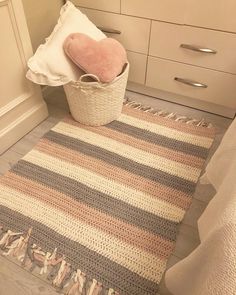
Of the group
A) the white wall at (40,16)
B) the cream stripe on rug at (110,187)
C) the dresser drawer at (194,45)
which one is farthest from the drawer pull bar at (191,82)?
the white wall at (40,16)

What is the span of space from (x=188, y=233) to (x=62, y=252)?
0.49 meters

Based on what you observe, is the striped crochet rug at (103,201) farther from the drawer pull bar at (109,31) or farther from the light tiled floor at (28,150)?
the drawer pull bar at (109,31)

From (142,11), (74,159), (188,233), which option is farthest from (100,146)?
(142,11)

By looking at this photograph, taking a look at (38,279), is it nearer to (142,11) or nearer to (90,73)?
(90,73)

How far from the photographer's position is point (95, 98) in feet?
4.33

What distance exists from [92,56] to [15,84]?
0.41 metres

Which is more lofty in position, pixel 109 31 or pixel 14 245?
pixel 109 31

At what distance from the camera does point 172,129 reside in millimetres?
1488

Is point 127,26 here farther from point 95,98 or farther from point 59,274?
point 59,274

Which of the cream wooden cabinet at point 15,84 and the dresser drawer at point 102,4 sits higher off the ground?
the dresser drawer at point 102,4

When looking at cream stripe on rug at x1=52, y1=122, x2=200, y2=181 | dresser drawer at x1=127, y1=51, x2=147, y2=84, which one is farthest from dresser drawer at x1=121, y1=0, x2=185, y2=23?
cream stripe on rug at x1=52, y1=122, x2=200, y2=181

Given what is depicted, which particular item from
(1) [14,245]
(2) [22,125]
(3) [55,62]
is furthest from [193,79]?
(1) [14,245]

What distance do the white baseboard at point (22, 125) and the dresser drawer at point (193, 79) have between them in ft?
2.18

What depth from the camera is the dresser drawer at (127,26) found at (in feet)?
4.77
